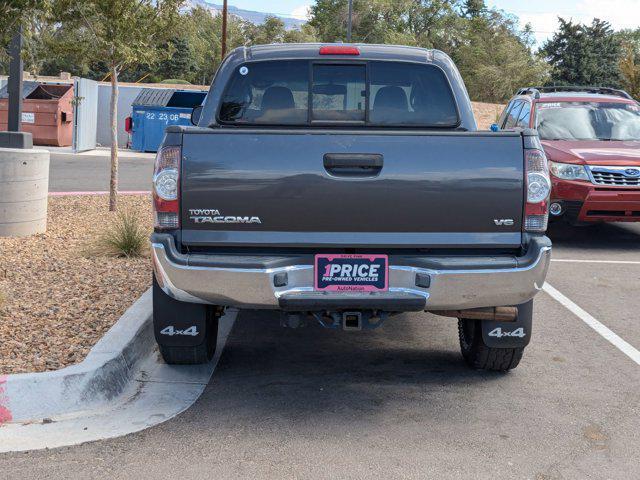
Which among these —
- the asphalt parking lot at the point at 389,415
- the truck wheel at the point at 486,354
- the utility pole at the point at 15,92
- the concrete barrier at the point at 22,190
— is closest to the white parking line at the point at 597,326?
the asphalt parking lot at the point at 389,415

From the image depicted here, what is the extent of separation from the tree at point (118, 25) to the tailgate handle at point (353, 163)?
7.45 meters

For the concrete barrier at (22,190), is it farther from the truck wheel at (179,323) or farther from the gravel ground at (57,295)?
the truck wheel at (179,323)

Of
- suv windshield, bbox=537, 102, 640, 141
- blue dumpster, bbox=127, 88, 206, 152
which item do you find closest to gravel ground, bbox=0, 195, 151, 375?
suv windshield, bbox=537, 102, 640, 141

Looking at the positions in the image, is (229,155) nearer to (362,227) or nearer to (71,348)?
(362,227)

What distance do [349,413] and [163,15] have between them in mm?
8482

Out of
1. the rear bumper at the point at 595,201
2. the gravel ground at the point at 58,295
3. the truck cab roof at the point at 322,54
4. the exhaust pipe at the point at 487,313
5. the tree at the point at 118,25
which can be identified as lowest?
the gravel ground at the point at 58,295

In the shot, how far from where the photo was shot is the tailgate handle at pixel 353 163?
474 centimetres

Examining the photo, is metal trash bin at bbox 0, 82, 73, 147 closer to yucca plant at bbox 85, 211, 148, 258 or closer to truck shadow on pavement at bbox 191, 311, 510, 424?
yucca plant at bbox 85, 211, 148, 258

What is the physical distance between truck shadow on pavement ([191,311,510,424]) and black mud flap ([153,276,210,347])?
341mm

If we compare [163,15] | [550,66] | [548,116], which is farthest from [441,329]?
[550,66]

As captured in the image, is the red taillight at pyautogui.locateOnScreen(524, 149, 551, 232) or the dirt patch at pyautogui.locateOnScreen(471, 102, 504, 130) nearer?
the red taillight at pyautogui.locateOnScreen(524, 149, 551, 232)

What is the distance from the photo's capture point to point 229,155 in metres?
4.74

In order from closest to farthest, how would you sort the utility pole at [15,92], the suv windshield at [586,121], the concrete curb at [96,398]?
the concrete curb at [96,398], the utility pole at [15,92], the suv windshield at [586,121]

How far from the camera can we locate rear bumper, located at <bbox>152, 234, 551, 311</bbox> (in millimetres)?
4781
